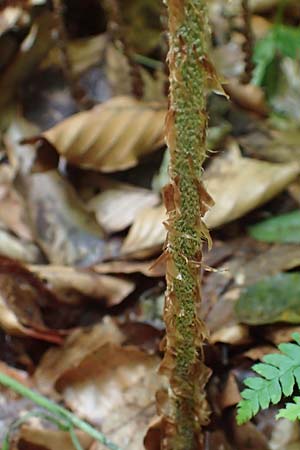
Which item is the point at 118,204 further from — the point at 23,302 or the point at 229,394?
the point at 229,394

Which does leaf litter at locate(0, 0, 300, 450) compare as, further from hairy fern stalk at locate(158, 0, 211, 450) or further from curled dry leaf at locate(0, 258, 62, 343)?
hairy fern stalk at locate(158, 0, 211, 450)

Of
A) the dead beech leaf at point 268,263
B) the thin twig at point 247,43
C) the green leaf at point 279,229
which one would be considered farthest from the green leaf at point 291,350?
the thin twig at point 247,43

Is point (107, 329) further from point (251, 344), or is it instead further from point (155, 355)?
point (251, 344)

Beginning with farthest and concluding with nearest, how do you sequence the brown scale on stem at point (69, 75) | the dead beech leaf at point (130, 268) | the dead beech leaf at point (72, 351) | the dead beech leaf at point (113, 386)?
the brown scale on stem at point (69, 75), the dead beech leaf at point (130, 268), the dead beech leaf at point (72, 351), the dead beech leaf at point (113, 386)

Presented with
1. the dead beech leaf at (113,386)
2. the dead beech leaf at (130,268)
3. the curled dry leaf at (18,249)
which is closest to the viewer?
the dead beech leaf at (113,386)

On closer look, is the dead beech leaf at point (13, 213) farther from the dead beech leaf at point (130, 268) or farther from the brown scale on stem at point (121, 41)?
the brown scale on stem at point (121, 41)

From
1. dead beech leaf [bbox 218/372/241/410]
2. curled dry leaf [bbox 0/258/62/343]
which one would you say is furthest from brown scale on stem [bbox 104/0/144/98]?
dead beech leaf [bbox 218/372/241/410]

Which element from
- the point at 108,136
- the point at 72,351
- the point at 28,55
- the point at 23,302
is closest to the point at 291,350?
the point at 72,351
